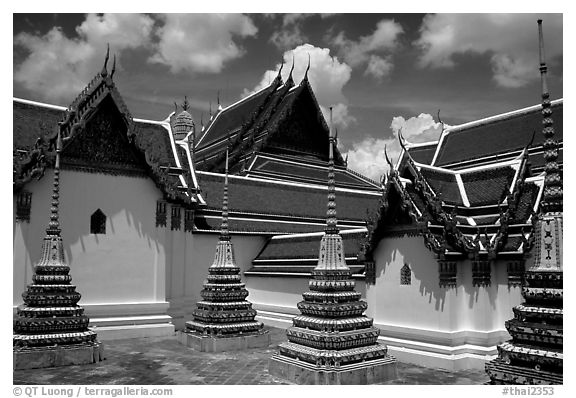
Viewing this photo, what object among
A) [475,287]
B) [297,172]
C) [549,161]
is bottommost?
[475,287]

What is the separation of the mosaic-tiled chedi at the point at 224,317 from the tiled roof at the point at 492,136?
8.82 meters

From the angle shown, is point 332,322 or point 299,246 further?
point 299,246

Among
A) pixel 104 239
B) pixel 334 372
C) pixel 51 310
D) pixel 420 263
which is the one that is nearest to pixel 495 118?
pixel 420 263

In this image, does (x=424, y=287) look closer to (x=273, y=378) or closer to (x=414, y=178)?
(x=414, y=178)

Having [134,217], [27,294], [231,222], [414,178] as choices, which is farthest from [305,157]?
[27,294]

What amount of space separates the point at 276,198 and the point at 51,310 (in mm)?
11280

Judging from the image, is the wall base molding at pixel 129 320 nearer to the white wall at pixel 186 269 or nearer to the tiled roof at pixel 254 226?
the white wall at pixel 186 269

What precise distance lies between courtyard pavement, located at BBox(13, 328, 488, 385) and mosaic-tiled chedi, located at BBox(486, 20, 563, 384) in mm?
3192

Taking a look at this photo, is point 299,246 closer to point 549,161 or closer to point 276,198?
point 276,198

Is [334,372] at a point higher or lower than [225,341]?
higher

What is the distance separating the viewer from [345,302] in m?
8.61

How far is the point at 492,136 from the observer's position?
17.7 metres
